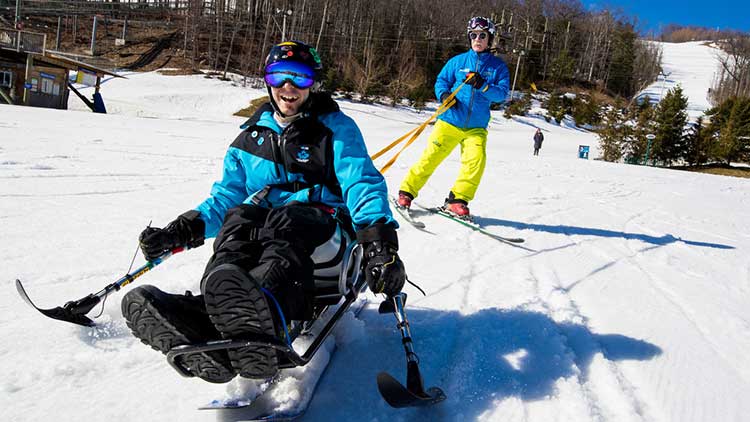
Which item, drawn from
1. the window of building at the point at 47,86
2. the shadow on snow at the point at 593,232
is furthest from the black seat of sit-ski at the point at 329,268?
the window of building at the point at 47,86

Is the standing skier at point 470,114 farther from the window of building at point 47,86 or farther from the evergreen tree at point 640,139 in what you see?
the evergreen tree at point 640,139

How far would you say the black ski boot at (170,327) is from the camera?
1.48 meters

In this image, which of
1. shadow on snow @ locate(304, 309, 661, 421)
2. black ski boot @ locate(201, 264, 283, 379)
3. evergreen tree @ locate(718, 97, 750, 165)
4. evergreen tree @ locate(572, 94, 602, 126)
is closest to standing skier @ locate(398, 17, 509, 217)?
shadow on snow @ locate(304, 309, 661, 421)

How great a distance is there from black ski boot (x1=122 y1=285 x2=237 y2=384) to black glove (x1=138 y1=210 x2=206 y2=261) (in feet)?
2.02

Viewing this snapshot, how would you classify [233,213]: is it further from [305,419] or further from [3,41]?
[3,41]

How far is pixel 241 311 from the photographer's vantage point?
1.44 m

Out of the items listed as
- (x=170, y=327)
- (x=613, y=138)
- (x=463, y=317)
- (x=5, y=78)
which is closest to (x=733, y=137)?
(x=613, y=138)

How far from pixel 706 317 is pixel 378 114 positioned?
33.0 metres

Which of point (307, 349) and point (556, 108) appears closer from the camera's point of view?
point (307, 349)

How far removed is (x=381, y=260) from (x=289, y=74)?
3.28 feet

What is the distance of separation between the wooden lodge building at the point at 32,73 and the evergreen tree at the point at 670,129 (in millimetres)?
31581

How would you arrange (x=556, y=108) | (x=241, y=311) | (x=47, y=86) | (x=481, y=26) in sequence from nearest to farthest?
(x=241, y=311)
(x=481, y=26)
(x=47, y=86)
(x=556, y=108)

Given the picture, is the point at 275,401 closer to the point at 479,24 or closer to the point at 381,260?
the point at 381,260

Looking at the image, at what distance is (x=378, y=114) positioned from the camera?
35.0 metres
